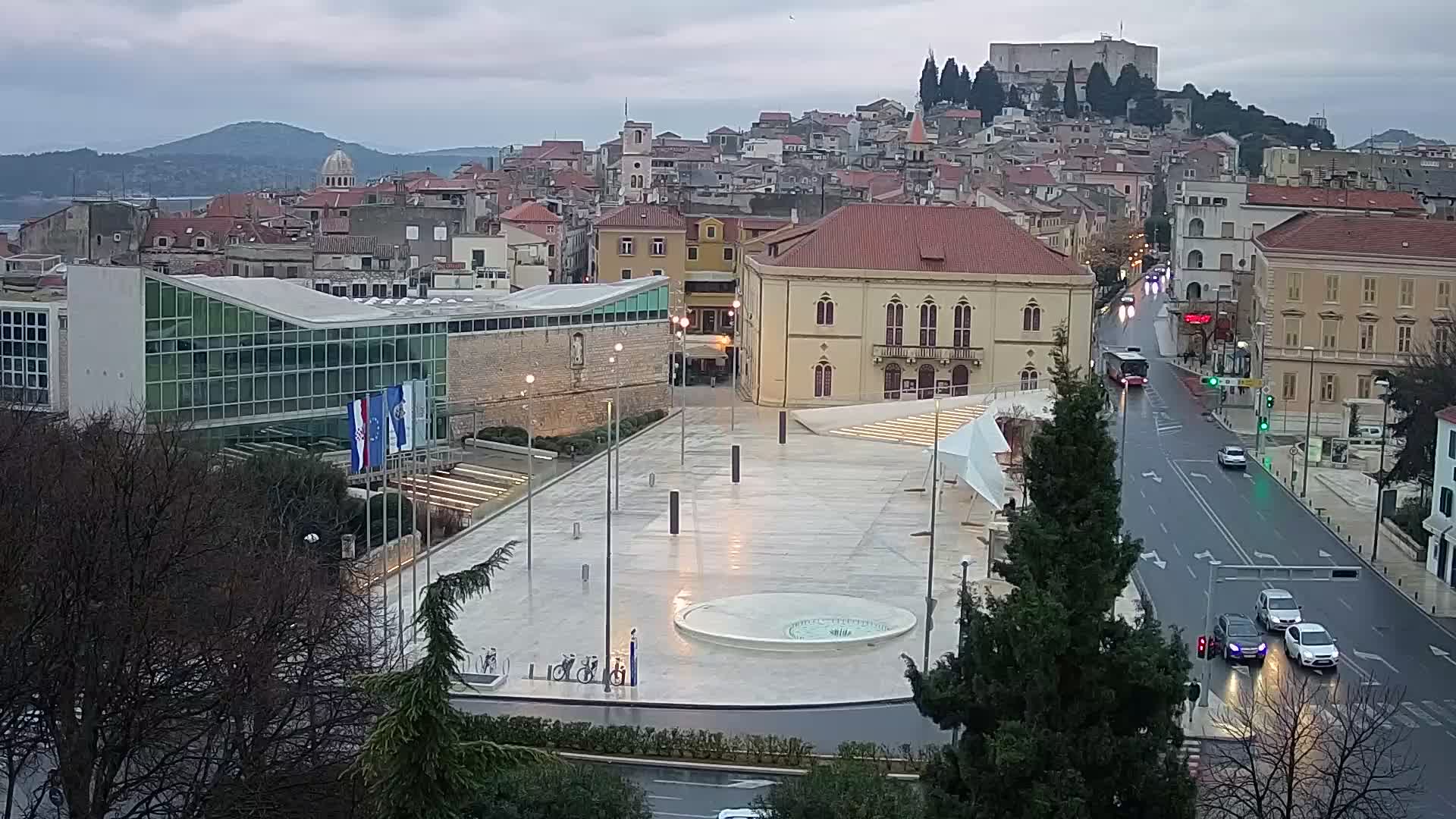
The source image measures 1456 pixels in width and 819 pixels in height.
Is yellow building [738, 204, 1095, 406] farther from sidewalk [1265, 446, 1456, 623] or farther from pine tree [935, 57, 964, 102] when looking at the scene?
→ pine tree [935, 57, 964, 102]

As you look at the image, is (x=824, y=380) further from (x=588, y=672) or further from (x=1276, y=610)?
(x=588, y=672)

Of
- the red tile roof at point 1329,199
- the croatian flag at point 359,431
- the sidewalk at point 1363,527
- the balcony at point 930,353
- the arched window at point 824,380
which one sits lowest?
the sidewalk at point 1363,527

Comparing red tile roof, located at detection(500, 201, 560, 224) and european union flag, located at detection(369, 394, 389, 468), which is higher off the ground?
red tile roof, located at detection(500, 201, 560, 224)

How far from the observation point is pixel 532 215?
79.4 m

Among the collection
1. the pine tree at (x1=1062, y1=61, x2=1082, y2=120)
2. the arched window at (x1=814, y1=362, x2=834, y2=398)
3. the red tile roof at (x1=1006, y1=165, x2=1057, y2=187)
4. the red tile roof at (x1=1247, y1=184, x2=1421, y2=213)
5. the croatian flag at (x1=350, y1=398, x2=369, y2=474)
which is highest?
the pine tree at (x1=1062, y1=61, x2=1082, y2=120)

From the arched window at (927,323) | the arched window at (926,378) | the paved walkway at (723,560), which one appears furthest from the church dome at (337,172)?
the paved walkway at (723,560)

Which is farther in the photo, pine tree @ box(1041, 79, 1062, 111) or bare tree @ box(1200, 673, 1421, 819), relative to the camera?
pine tree @ box(1041, 79, 1062, 111)

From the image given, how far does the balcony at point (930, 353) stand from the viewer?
2085 inches

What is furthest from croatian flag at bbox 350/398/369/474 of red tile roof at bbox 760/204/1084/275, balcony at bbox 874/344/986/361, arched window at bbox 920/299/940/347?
arched window at bbox 920/299/940/347

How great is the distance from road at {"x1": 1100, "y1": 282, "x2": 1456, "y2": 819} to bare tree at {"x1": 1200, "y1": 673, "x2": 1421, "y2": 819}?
444mm

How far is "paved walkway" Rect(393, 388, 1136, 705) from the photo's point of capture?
25.8 metres

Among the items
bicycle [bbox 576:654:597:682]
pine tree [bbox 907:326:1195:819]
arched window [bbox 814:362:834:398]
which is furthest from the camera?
arched window [bbox 814:362:834:398]

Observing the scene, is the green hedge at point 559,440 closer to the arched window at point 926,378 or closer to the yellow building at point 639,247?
the arched window at point 926,378

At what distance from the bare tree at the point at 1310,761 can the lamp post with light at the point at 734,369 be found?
89.3 ft
